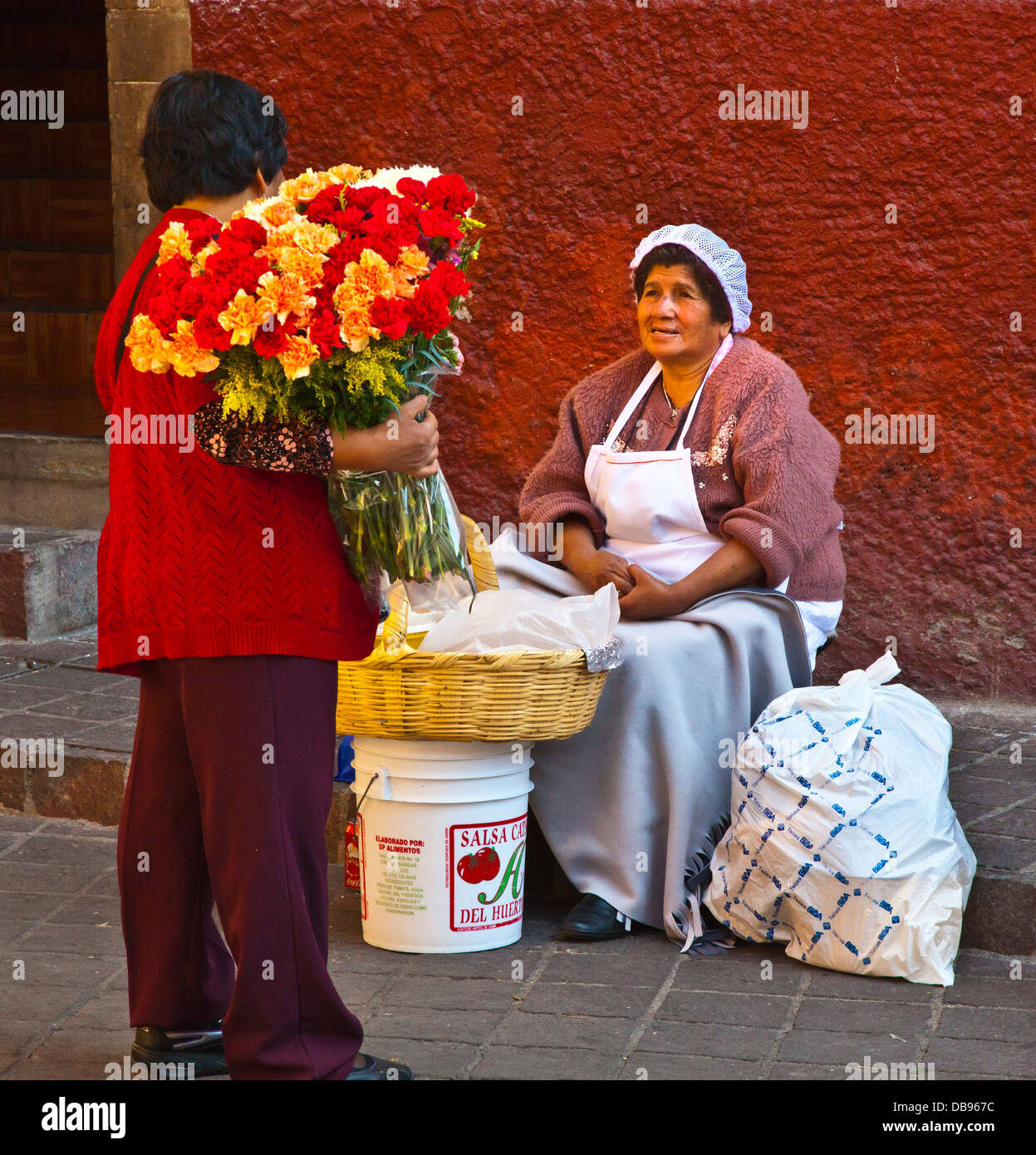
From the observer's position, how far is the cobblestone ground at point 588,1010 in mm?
2934

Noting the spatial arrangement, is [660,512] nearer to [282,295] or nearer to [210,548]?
[210,548]

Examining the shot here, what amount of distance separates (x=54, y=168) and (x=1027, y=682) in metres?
5.35

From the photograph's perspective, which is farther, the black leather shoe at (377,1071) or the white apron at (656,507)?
the white apron at (656,507)

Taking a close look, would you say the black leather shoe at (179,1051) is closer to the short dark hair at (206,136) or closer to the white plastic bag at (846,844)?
the white plastic bag at (846,844)

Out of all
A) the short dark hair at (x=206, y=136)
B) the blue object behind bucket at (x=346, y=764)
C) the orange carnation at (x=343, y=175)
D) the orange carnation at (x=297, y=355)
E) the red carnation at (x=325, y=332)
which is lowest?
the blue object behind bucket at (x=346, y=764)

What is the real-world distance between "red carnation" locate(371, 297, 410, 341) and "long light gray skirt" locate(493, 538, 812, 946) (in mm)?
1451

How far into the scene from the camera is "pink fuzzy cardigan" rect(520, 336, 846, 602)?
3.80 m

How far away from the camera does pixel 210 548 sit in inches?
99.7

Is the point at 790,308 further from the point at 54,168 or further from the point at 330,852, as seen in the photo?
the point at 54,168

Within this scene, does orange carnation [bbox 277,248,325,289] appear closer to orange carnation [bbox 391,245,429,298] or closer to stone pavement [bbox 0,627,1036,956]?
orange carnation [bbox 391,245,429,298]

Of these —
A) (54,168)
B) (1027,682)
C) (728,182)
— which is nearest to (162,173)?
(728,182)

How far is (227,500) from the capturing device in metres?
2.52
